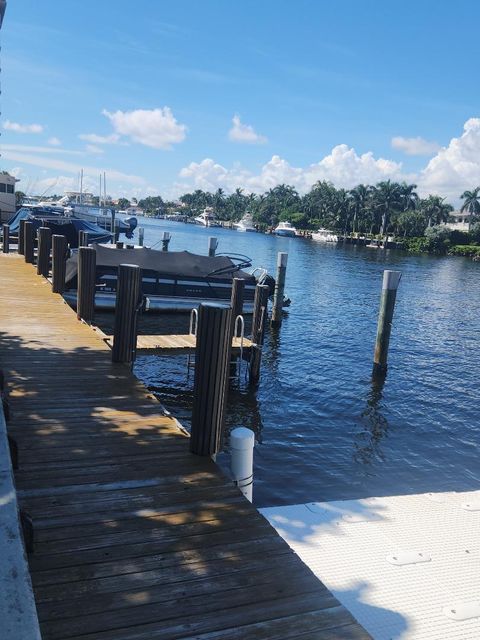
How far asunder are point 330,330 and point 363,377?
22.6 feet

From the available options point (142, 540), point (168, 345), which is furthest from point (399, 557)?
point (168, 345)

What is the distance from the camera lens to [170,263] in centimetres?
2108

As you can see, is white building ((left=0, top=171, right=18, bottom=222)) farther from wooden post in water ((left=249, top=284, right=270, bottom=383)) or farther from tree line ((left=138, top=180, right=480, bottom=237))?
tree line ((left=138, top=180, right=480, bottom=237))

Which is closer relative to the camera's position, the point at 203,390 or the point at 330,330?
the point at 203,390

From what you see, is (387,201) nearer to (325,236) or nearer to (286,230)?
(325,236)

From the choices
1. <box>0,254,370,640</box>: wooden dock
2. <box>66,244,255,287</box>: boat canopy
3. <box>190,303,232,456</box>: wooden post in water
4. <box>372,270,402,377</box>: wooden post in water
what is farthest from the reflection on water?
<box>66,244,255,287</box>: boat canopy

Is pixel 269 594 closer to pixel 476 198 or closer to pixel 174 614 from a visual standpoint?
pixel 174 614

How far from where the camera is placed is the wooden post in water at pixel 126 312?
27.1ft

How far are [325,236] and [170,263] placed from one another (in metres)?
97.3

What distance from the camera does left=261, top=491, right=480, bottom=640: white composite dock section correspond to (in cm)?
488

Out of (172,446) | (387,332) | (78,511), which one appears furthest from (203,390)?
(387,332)

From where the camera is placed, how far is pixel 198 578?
3631 mm

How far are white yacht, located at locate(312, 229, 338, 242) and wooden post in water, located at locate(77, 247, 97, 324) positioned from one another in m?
101

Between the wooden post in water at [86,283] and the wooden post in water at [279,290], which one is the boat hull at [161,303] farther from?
the wooden post in water at [86,283]
